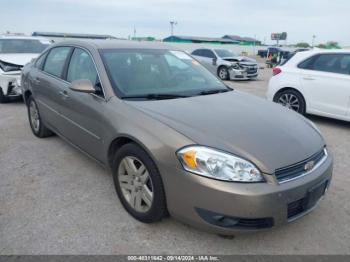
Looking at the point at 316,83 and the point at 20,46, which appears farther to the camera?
the point at 20,46

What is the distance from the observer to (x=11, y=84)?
748 cm

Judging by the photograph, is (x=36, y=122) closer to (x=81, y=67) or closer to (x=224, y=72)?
(x=81, y=67)

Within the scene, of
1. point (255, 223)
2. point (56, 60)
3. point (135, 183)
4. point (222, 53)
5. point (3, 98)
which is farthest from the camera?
point (222, 53)

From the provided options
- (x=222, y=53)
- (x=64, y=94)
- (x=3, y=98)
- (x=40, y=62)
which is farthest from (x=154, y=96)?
(x=222, y=53)

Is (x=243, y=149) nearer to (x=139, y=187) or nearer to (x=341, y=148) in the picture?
(x=139, y=187)

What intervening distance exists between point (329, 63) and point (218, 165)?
507 centimetres

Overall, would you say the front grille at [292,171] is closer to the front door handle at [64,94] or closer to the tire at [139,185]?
the tire at [139,185]

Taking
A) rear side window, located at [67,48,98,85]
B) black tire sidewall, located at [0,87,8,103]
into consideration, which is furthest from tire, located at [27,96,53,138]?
black tire sidewall, located at [0,87,8,103]

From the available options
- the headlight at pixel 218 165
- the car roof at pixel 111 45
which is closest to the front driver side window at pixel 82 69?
the car roof at pixel 111 45

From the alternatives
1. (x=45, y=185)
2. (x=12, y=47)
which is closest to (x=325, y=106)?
(x=45, y=185)

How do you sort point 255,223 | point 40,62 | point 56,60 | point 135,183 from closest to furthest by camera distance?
point 255,223 < point 135,183 < point 56,60 < point 40,62

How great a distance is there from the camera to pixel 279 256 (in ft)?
8.09

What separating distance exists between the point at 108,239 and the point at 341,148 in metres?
3.98

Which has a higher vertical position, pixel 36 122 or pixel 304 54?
pixel 304 54
